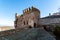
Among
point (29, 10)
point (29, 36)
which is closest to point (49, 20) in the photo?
point (29, 10)

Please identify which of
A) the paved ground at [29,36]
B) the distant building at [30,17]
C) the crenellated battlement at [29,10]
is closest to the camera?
the paved ground at [29,36]

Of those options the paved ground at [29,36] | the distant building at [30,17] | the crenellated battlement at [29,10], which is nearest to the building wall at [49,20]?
the distant building at [30,17]

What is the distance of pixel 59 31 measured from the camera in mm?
15781

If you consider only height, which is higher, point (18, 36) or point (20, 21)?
point (20, 21)

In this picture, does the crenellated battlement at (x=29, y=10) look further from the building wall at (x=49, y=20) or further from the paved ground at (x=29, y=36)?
the paved ground at (x=29, y=36)

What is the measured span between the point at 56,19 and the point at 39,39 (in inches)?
375

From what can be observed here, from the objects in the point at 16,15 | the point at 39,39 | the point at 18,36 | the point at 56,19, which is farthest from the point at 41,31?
the point at 16,15

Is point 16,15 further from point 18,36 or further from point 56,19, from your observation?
point 18,36

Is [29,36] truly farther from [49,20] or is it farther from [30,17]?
[49,20]

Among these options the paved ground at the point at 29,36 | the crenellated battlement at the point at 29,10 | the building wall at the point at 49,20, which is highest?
the crenellated battlement at the point at 29,10

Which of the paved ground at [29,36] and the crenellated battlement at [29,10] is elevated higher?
the crenellated battlement at [29,10]

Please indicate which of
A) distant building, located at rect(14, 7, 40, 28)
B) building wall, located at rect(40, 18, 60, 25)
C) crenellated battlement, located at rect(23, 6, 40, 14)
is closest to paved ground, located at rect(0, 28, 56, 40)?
distant building, located at rect(14, 7, 40, 28)

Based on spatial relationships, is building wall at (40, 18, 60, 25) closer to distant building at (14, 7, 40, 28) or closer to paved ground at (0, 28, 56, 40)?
distant building at (14, 7, 40, 28)

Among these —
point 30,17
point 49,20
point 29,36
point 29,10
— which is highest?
point 29,10
